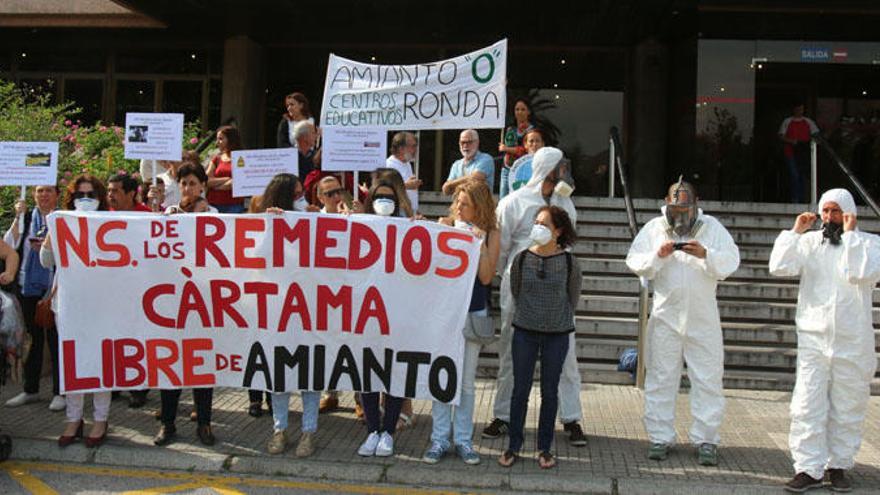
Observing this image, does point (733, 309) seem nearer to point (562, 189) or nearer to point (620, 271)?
point (620, 271)

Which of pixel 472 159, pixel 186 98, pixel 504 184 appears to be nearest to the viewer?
pixel 472 159

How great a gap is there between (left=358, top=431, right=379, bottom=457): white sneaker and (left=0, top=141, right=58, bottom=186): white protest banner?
3373 mm

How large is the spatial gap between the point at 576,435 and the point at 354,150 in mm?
2897

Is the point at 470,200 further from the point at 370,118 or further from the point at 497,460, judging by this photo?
the point at 370,118

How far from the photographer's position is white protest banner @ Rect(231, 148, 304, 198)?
7.14 metres

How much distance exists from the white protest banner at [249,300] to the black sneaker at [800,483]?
245 cm

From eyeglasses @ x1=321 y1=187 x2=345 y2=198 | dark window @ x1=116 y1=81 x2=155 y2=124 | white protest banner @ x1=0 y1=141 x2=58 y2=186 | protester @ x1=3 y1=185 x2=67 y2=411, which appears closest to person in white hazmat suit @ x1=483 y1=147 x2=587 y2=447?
eyeglasses @ x1=321 y1=187 x2=345 y2=198

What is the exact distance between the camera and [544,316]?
Result: 566cm

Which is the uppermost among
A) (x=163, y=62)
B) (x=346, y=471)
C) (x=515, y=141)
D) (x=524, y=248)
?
(x=163, y=62)

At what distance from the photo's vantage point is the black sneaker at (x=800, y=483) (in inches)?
212

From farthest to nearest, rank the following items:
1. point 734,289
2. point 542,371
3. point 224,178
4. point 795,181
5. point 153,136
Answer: point 795,181
point 734,289
point 224,178
point 153,136
point 542,371

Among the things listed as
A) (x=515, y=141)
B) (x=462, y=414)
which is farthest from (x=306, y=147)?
(x=462, y=414)

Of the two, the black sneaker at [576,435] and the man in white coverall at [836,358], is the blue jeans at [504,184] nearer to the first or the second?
the black sneaker at [576,435]

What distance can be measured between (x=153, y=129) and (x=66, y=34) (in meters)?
13.0
